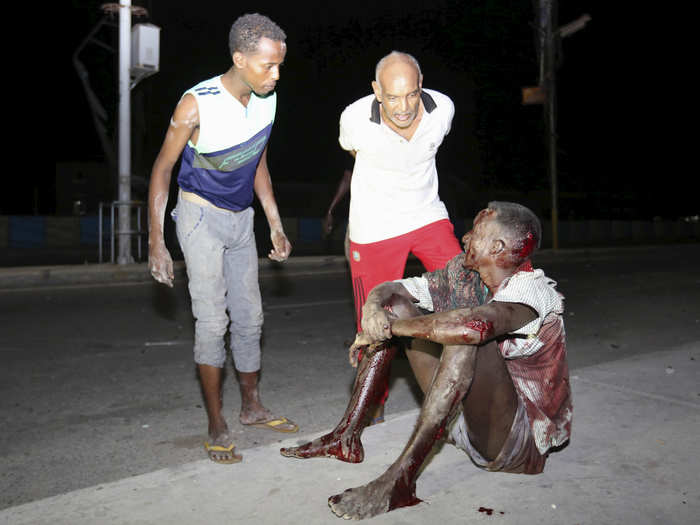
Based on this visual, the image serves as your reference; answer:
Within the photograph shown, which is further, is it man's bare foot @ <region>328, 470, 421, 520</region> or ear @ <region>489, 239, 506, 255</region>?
ear @ <region>489, 239, 506, 255</region>

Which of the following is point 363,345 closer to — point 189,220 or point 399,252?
point 399,252

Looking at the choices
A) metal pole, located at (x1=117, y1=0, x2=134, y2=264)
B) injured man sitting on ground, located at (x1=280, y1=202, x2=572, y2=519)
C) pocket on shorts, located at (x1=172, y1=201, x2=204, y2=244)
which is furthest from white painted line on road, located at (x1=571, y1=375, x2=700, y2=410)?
metal pole, located at (x1=117, y1=0, x2=134, y2=264)

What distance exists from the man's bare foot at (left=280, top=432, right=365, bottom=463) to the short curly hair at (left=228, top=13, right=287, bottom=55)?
1.75 metres

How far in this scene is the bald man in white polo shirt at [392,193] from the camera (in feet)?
10.8

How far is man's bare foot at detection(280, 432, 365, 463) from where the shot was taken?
9.32 ft

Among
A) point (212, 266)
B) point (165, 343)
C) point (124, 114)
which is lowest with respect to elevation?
point (165, 343)

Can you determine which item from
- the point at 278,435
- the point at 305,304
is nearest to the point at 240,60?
the point at 278,435

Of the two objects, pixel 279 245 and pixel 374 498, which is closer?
pixel 374 498

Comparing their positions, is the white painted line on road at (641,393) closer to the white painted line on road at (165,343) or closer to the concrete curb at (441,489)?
the concrete curb at (441,489)

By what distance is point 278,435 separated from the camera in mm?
3645

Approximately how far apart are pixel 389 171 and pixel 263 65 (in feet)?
2.50

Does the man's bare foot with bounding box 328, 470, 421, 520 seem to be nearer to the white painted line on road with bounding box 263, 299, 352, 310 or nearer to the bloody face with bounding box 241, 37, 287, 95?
the bloody face with bounding box 241, 37, 287, 95

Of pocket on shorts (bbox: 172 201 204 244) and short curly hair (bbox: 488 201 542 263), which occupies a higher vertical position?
pocket on shorts (bbox: 172 201 204 244)

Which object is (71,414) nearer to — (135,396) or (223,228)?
(135,396)
